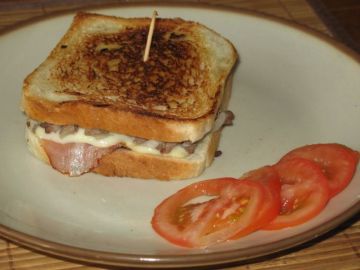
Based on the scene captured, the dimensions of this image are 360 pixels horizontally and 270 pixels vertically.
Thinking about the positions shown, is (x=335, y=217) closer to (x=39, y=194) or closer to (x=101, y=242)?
(x=101, y=242)

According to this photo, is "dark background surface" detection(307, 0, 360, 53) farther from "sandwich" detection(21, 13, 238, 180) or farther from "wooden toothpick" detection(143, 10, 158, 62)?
"wooden toothpick" detection(143, 10, 158, 62)

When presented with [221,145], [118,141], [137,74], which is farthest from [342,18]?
[118,141]

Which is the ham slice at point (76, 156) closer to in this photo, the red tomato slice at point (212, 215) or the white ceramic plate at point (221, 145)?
the white ceramic plate at point (221, 145)

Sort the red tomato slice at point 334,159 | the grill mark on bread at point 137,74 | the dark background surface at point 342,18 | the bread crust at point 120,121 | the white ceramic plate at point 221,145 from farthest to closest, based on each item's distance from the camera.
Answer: the dark background surface at point 342,18, the grill mark on bread at point 137,74, the bread crust at point 120,121, the red tomato slice at point 334,159, the white ceramic plate at point 221,145

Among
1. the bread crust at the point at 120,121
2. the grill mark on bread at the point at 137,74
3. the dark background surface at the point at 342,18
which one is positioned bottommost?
the dark background surface at the point at 342,18

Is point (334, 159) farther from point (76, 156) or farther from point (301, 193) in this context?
point (76, 156)

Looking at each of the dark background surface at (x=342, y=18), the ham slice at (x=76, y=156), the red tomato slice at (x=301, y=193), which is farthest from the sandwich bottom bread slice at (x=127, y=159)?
the dark background surface at (x=342, y=18)

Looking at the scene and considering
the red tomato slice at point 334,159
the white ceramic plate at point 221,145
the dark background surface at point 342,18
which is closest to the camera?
the white ceramic plate at point 221,145
